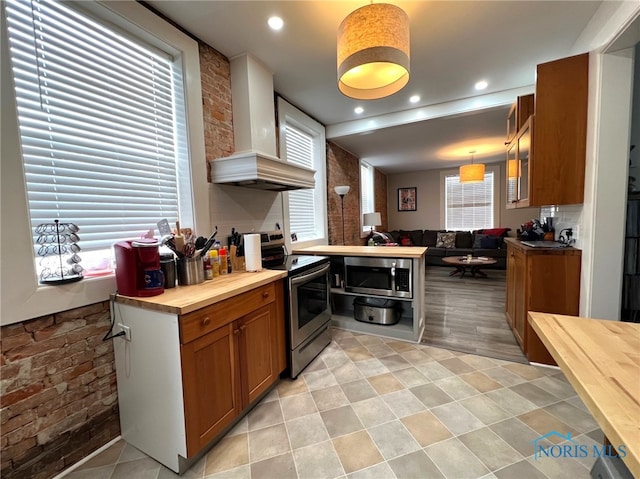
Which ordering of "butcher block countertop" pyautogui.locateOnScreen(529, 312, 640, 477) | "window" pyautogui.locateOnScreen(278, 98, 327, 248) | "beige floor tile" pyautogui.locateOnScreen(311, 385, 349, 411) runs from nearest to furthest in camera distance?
1. "butcher block countertop" pyautogui.locateOnScreen(529, 312, 640, 477)
2. "beige floor tile" pyautogui.locateOnScreen(311, 385, 349, 411)
3. "window" pyautogui.locateOnScreen(278, 98, 327, 248)

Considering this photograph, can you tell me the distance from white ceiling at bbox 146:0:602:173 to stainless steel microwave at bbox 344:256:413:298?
1964 mm

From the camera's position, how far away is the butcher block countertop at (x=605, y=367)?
57 cm

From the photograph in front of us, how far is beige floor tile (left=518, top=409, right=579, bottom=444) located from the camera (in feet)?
5.18

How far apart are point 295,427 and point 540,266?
7.42ft

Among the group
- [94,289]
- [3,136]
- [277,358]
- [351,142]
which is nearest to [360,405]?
[277,358]

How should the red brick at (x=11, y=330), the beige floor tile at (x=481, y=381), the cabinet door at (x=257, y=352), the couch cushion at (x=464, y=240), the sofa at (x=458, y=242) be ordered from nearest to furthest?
the red brick at (x=11, y=330), the cabinet door at (x=257, y=352), the beige floor tile at (x=481, y=381), the sofa at (x=458, y=242), the couch cushion at (x=464, y=240)

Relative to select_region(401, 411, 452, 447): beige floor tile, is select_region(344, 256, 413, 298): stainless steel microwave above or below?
above

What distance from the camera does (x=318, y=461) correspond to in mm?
1445

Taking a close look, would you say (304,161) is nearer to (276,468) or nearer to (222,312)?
(222,312)

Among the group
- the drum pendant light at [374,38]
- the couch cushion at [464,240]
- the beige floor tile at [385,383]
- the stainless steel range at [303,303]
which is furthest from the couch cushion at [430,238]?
the drum pendant light at [374,38]

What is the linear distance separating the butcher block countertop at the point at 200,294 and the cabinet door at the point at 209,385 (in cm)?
20

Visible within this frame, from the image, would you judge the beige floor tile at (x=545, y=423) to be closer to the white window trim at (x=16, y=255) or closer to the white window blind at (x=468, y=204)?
the white window trim at (x=16, y=255)

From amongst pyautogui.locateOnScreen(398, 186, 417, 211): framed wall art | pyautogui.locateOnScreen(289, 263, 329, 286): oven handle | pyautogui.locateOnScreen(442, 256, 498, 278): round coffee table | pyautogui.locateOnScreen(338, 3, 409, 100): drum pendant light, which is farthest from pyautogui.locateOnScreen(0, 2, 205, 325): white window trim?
pyautogui.locateOnScreen(398, 186, 417, 211): framed wall art

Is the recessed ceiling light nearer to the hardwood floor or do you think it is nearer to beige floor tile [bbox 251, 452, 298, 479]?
beige floor tile [bbox 251, 452, 298, 479]
